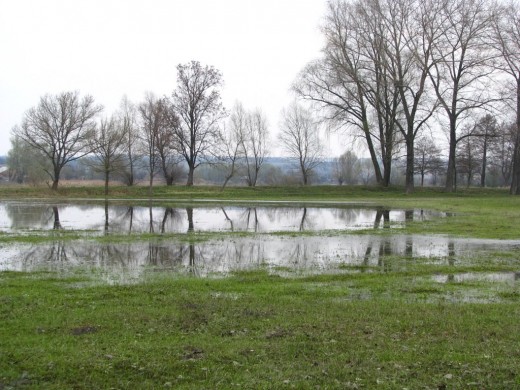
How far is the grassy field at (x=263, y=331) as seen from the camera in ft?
18.7

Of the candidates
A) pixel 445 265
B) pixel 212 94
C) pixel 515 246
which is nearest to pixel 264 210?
pixel 515 246

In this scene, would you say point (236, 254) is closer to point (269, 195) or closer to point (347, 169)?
point (269, 195)

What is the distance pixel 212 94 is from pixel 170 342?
5844 centimetres

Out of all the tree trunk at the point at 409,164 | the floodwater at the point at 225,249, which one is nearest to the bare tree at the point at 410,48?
the tree trunk at the point at 409,164

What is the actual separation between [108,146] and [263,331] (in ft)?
172

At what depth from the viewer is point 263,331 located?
7.30 m

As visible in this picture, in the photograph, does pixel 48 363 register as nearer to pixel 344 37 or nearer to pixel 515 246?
pixel 515 246

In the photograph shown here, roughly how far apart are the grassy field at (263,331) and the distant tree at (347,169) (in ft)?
336

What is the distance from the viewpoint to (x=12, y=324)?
24.4 feet

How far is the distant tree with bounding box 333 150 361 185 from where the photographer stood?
373ft

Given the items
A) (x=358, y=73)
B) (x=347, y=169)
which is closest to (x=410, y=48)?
(x=358, y=73)

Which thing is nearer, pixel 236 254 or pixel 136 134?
pixel 236 254

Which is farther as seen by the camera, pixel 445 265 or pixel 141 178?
pixel 141 178

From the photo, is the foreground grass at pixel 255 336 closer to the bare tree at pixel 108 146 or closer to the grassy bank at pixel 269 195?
the grassy bank at pixel 269 195
